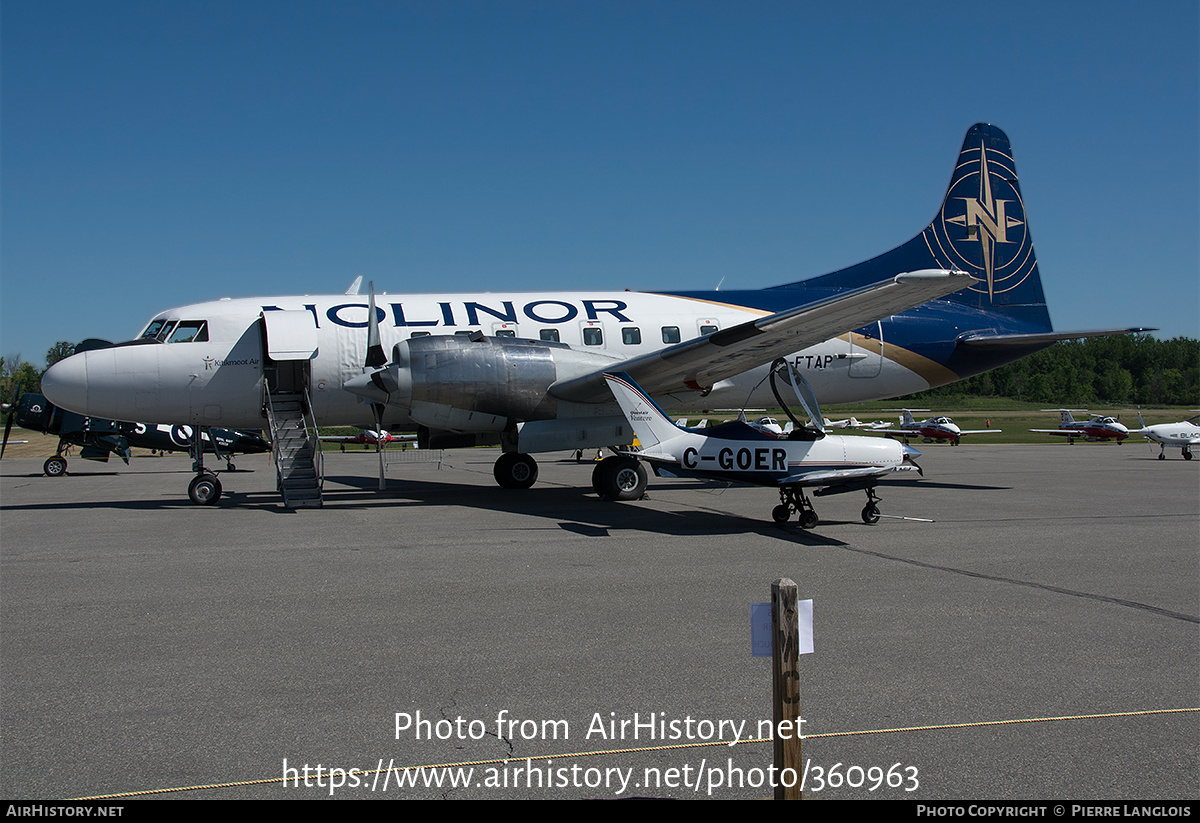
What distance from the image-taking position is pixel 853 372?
709 inches

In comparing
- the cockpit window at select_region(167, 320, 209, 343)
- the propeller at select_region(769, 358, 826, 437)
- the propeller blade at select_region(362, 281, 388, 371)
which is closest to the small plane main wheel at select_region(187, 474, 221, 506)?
the cockpit window at select_region(167, 320, 209, 343)

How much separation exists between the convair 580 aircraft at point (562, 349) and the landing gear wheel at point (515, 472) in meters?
0.05

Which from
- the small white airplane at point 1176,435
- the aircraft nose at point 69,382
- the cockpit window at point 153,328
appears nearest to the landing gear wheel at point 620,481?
the cockpit window at point 153,328

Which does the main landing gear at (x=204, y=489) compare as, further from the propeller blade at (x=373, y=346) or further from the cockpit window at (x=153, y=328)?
the propeller blade at (x=373, y=346)

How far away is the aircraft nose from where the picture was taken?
1490 centimetres

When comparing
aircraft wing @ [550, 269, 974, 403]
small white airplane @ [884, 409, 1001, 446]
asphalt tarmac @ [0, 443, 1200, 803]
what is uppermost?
aircraft wing @ [550, 269, 974, 403]

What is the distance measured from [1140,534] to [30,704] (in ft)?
41.8

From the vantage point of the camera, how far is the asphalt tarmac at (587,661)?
4008 millimetres

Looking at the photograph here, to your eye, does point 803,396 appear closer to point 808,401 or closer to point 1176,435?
point 808,401

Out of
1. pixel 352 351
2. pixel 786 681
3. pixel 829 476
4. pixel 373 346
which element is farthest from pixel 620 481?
pixel 786 681

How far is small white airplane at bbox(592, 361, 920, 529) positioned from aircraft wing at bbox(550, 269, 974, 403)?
1.48 meters

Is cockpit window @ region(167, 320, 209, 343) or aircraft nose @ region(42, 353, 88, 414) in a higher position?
cockpit window @ region(167, 320, 209, 343)

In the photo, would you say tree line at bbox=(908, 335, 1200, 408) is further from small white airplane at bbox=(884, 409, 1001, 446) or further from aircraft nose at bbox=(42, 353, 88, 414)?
aircraft nose at bbox=(42, 353, 88, 414)

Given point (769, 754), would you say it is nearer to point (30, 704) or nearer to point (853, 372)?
point (30, 704)
